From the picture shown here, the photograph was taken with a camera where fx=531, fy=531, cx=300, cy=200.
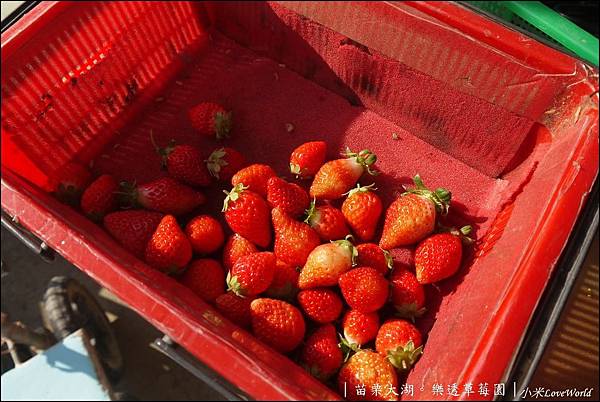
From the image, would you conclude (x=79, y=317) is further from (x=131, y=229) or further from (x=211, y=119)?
(x=211, y=119)

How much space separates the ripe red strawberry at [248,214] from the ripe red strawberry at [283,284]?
0.09 metres

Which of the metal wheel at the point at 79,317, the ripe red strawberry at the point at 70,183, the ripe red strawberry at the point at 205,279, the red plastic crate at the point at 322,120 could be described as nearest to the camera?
the red plastic crate at the point at 322,120

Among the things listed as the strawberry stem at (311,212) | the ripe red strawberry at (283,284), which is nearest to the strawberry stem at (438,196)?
the strawberry stem at (311,212)

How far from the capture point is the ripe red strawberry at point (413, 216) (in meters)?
1.11

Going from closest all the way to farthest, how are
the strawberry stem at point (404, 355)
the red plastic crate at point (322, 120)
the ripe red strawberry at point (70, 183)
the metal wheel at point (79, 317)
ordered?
1. the red plastic crate at point (322, 120)
2. the strawberry stem at point (404, 355)
3. the ripe red strawberry at point (70, 183)
4. the metal wheel at point (79, 317)

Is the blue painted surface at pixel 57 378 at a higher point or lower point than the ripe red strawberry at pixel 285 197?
lower

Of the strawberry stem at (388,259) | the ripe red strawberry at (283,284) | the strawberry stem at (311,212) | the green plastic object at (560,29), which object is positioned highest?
the green plastic object at (560,29)

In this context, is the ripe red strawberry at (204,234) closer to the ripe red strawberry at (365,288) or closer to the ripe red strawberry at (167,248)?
the ripe red strawberry at (167,248)

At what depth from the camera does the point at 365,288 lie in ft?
3.37

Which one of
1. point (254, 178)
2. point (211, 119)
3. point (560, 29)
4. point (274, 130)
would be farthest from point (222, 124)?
point (560, 29)

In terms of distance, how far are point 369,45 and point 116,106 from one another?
2.18ft

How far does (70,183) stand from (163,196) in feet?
0.80

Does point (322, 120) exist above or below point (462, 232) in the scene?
above

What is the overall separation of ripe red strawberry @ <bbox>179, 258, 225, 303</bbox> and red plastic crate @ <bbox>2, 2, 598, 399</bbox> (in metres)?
0.07
